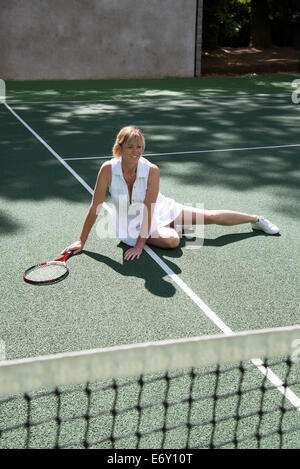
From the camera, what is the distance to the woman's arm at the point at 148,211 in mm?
4754

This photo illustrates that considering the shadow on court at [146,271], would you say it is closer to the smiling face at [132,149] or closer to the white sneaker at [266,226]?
the smiling face at [132,149]

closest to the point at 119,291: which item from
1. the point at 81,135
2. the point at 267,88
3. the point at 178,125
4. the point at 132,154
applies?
the point at 132,154

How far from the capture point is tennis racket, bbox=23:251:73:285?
174 inches

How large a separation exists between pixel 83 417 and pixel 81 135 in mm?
8134

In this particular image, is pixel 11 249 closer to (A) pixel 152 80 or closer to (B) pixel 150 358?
(B) pixel 150 358

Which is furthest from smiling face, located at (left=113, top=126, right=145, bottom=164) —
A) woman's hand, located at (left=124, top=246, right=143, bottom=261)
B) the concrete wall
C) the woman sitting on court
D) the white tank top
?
the concrete wall

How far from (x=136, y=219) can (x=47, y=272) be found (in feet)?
3.13

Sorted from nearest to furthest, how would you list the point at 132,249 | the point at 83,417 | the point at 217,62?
the point at 83,417
the point at 132,249
the point at 217,62

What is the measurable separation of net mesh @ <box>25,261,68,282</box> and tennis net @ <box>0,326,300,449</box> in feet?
5.01

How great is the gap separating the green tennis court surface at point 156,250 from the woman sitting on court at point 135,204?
16cm

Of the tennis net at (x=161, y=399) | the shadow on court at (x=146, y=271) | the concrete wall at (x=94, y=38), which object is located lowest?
the shadow on court at (x=146, y=271)

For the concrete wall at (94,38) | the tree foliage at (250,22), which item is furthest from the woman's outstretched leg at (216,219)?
the tree foliage at (250,22)

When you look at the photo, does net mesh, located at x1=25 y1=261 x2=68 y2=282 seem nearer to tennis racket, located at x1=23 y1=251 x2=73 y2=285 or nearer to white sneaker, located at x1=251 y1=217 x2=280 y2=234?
tennis racket, located at x1=23 y1=251 x2=73 y2=285

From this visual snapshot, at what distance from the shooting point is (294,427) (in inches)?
108
